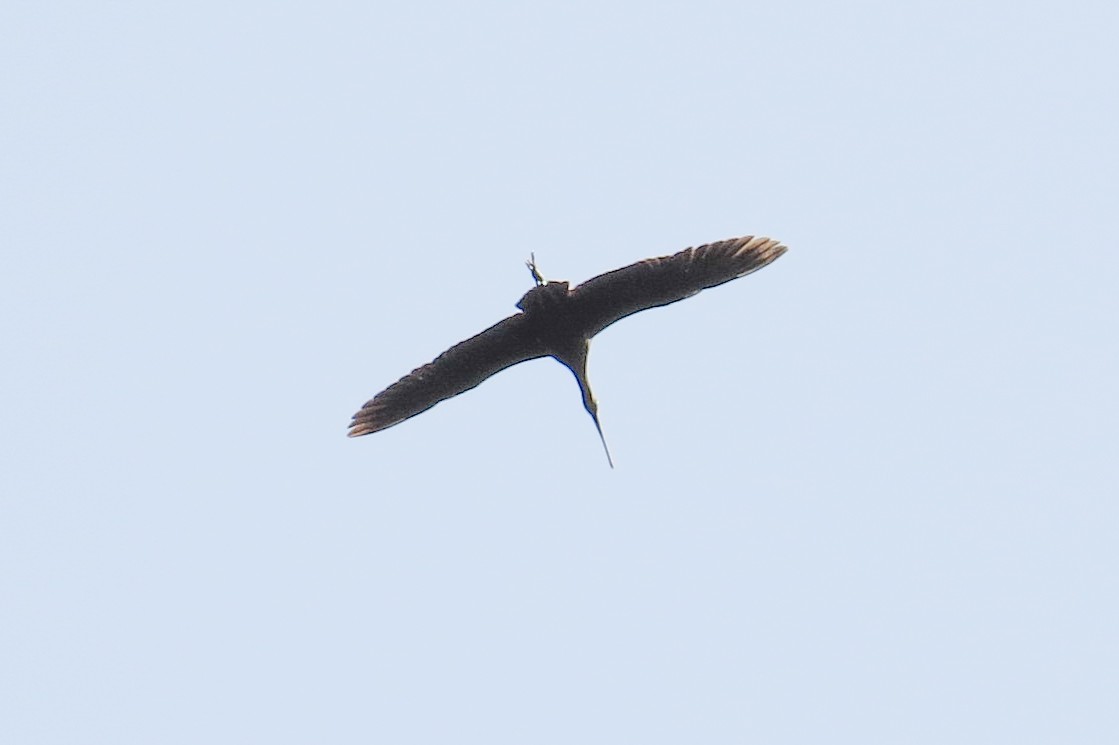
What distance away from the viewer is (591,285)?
1627 cm

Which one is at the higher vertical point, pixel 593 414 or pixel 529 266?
pixel 529 266

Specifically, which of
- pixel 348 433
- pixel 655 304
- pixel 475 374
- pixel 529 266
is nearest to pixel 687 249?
pixel 655 304

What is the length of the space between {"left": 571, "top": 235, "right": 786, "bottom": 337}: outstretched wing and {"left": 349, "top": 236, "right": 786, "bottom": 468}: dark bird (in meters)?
0.01

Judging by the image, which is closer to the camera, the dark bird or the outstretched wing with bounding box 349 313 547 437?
the dark bird

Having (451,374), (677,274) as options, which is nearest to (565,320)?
(677,274)

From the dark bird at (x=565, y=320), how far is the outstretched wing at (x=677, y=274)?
0.4 inches

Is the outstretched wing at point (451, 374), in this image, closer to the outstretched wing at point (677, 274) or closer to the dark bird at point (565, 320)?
the dark bird at point (565, 320)

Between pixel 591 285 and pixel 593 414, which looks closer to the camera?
pixel 591 285

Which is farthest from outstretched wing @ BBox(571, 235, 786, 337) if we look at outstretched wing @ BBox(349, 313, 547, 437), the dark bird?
outstretched wing @ BBox(349, 313, 547, 437)

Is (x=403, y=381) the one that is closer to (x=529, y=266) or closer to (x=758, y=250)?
(x=529, y=266)

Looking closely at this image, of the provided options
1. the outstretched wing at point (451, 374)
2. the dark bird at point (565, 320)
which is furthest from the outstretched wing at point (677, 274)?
the outstretched wing at point (451, 374)

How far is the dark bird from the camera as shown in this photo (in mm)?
16172

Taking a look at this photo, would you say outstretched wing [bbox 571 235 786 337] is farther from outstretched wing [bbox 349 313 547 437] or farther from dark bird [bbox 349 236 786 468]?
outstretched wing [bbox 349 313 547 437]

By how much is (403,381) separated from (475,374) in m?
0.81
